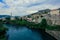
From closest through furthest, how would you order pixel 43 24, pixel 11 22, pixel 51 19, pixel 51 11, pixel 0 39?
pixel 0 39
pixel 43 24
pixel 51 19
pixel 11 22
pixel 51 11

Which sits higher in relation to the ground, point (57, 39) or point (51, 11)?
point (51, 11)

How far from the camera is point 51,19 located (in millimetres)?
12008

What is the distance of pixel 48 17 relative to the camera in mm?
12547

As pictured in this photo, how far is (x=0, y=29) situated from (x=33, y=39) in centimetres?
142

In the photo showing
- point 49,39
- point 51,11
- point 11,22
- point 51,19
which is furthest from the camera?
point 51,11

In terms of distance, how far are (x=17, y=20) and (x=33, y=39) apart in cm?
780

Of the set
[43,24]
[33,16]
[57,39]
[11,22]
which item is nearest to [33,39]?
[57,39]

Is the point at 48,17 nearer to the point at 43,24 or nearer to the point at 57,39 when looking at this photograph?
the point at 43,24

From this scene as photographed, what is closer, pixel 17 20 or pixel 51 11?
pixel 17 20

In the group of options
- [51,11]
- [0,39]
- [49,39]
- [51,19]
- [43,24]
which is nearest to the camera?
[0,39]

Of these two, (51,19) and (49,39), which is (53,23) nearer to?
(51,19)

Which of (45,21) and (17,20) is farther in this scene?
(17,20)

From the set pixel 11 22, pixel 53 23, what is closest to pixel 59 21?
pixel 53 23

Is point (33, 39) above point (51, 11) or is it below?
below
